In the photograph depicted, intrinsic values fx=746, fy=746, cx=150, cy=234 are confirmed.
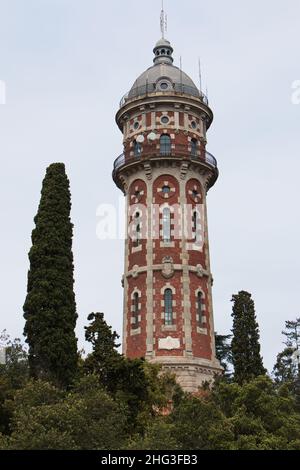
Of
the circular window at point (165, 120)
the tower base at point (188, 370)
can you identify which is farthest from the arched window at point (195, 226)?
the tower base at point (188, 370)

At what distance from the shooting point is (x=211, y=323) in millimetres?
54688

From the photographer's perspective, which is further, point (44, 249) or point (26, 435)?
point (44, 249)

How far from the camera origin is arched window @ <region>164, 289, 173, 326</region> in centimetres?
5291

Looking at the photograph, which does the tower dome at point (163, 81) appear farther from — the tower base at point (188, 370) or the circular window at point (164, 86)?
the tower base at point (188, 370)

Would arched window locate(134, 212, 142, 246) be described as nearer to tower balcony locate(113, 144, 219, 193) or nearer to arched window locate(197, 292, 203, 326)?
→ tower balcony locate(113, 144, 219, 193)

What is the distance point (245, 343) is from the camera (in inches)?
1857

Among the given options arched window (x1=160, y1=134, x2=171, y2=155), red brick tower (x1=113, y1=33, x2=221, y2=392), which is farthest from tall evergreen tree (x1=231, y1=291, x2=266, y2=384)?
arched window (x1=160, y1=134, x2=171, y2=155)

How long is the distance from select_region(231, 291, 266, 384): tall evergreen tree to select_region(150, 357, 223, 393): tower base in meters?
4.27

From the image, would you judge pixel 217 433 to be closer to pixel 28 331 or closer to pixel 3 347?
pixel 28 331

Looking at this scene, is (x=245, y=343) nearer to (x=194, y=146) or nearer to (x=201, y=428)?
(x=201, y=428)

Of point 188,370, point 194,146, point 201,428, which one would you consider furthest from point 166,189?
point 201,428

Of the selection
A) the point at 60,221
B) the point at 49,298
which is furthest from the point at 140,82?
the point at 49,298
